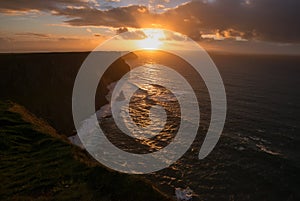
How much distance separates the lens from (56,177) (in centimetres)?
1897

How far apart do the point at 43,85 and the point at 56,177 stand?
151 ft

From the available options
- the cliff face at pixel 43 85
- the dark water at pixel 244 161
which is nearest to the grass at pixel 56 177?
the dark water at pixel 244 161

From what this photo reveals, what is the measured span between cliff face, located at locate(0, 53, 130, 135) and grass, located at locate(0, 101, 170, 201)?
21885mm

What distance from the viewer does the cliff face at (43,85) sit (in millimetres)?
50219

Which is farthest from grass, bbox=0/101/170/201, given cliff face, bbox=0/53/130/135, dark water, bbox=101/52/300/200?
cliff face, bbox=0/53/130/135

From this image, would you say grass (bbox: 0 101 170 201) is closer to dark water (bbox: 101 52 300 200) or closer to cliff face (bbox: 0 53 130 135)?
dark water (bbox: 101 52 300 200)

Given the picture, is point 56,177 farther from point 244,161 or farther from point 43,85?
point 43,85

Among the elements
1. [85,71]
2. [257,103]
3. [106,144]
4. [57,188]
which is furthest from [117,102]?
[57,188]

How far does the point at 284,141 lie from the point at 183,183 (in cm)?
2333

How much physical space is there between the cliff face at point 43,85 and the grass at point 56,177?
21.9m

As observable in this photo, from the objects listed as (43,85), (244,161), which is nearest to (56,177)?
(244,161)

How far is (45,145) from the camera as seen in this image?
2530cm

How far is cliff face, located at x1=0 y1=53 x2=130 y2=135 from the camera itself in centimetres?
5022

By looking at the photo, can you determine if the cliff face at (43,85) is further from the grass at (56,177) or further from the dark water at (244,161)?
the grass at (56,177)
